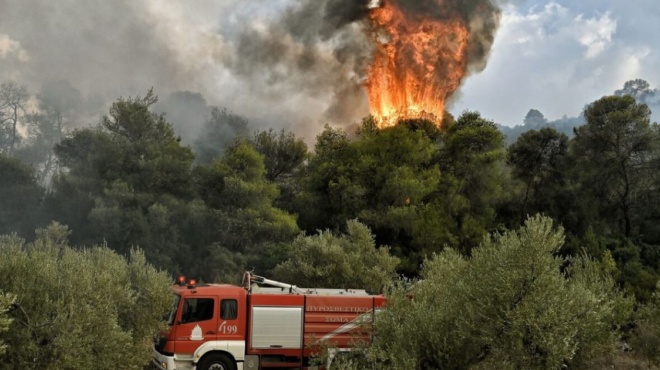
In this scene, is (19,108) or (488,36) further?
(19,108)

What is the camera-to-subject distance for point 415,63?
98.1 metres

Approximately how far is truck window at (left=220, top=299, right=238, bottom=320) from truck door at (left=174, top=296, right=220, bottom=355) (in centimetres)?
24

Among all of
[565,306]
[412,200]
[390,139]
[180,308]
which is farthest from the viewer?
[390,139]

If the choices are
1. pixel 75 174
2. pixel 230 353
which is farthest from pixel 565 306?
pixel 75 174

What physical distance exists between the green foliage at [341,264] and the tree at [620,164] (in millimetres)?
31093

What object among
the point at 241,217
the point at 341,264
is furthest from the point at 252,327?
the point at 241,217

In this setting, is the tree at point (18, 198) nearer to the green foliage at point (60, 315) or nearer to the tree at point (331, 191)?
the tree at point (331, 191)

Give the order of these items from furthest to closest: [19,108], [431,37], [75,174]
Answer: [19,108] < [431,37] < [75,174]

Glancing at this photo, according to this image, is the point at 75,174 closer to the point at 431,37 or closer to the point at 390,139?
the point at 390,139

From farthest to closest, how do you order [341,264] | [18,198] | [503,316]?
[18,198] < [341,264] < [503,316]

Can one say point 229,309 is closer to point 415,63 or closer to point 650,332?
point 650,332

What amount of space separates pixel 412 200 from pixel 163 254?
25.7 metres

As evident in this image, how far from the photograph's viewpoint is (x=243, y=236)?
185 ft

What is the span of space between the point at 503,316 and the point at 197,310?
45.3ft
